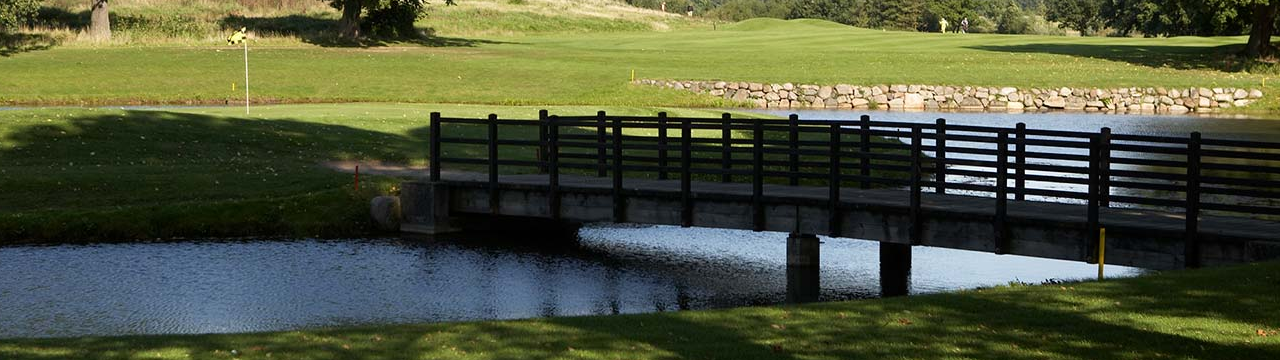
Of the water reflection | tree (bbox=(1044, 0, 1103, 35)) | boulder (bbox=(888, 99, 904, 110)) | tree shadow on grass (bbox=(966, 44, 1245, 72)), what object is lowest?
the water reflection

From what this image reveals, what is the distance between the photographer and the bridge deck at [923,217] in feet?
61.8

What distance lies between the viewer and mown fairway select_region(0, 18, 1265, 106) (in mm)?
57531

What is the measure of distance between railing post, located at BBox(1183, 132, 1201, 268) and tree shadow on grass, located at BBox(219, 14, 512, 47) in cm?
6147

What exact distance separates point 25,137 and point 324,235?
1051 centimetres

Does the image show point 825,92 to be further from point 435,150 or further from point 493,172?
point 493,172

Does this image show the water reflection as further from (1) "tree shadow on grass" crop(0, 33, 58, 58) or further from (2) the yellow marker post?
(1) "tree shadow on grass" crop(0, 33, 58, 58)

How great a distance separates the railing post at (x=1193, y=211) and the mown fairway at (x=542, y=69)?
39410mm

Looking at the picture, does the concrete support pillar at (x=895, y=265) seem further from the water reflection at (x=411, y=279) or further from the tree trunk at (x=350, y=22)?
the tree trunk at (x=350, y=22)

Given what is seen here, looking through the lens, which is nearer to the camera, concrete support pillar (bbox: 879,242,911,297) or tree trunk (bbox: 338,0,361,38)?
concrete support pillar (bbox: 879,242,911,297)

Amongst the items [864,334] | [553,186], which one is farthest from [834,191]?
[864,334]

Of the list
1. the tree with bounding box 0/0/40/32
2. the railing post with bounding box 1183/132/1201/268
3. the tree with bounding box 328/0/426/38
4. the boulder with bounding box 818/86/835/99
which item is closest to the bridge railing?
the railing post with bounding box 1183/132/1201/268

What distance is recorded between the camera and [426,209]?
87.2 feet

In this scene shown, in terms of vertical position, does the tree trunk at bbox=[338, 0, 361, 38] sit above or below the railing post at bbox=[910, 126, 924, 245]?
above

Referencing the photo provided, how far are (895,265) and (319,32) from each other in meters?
63.4
